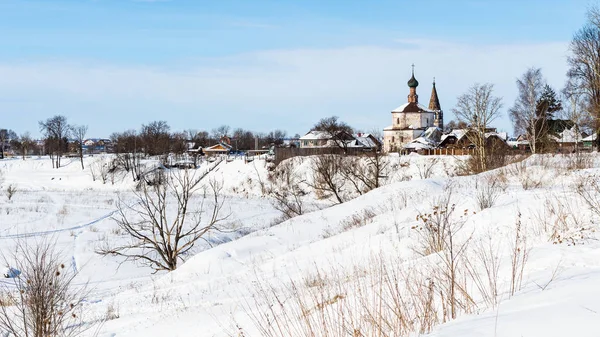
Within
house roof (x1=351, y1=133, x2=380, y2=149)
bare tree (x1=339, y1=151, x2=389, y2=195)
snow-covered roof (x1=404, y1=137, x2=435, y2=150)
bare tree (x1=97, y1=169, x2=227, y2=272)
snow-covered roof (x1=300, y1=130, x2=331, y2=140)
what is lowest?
bare tree (x1=97, y1=169, x2=227, y2=272)

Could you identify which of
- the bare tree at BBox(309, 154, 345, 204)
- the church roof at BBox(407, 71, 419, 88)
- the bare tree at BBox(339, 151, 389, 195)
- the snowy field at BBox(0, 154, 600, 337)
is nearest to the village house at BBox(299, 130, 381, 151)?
the church roof at BBox(407, 71, 419, 88)

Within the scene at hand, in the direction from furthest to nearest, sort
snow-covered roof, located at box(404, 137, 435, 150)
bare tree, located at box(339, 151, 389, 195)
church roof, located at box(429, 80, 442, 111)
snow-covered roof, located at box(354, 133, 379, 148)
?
church roof, located at box(429, 80, 442, 111) → snow-covered roof, located at box(354, 133, 379, 148) → snow-covered roof, located at box(404, 137, 435, 150) → bare tree, located at box(339, 151, 389, 195)

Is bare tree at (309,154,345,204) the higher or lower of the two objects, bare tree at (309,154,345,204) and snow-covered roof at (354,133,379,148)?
the lower

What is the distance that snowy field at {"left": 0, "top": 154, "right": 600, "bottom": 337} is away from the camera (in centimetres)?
461

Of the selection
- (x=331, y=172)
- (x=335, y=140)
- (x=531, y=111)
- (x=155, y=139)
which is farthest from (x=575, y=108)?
(x=155, y=139)

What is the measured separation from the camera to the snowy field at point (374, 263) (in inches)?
181

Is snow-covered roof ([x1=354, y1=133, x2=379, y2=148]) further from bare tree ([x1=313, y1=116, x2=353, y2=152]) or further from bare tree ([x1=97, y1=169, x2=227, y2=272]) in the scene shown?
bare tree ([x1=97, y1=169, x2=227, y2=272])

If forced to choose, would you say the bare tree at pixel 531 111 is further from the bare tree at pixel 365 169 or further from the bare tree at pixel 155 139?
the bare tree at pixel 155 139

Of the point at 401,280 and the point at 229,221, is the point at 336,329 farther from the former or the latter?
the point at 229,221

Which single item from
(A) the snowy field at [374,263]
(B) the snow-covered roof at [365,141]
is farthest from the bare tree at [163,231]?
(B) the snow-covered roof at [365,141]

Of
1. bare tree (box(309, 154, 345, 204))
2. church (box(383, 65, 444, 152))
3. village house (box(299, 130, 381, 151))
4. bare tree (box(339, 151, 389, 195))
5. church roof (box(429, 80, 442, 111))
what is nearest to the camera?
bare tree (box(339, 151, 389, 195))

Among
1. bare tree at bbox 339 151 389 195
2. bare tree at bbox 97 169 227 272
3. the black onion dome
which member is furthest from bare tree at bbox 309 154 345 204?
the black onion dome

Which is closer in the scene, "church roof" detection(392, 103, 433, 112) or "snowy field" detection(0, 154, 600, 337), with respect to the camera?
"snowy field" detection(0, 154, 600, 337)

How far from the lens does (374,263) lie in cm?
866
